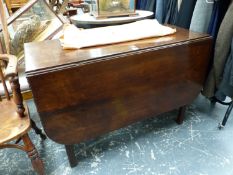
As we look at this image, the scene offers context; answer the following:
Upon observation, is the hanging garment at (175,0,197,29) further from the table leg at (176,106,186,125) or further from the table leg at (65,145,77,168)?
the table leg at (65,145,77,168)

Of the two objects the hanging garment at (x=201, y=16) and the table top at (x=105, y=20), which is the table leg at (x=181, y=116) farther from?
the table top at (x=105, y=20)

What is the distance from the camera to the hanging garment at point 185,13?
1.21m

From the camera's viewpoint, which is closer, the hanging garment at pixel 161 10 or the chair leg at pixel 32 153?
the chair leg at pixel 32 153

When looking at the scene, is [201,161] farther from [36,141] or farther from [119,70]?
[36,141]

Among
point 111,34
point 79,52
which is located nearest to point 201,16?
point 111,34

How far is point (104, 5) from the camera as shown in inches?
46.1

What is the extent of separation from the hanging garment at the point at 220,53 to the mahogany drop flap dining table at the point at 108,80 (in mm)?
90

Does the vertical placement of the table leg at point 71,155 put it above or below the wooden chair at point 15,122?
below

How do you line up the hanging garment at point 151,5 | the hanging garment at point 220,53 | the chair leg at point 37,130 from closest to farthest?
the hanging garment at point 220,53
the chair leg at point 37,130
the hanging garment at point 151,5

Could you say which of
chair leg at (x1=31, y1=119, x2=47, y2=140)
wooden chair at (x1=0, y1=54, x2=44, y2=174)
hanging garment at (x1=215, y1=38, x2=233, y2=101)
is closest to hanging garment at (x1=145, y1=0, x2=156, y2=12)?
hanging garment at (x1=215, y1=38, x2=233, y2=101)

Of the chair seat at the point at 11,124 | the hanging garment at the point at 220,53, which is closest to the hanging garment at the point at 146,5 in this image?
the hanging garment at the point at 220,53

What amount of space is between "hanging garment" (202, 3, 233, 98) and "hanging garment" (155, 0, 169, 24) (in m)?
0.45

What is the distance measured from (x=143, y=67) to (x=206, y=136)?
2.33 feet

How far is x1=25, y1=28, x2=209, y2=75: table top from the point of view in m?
0.80
